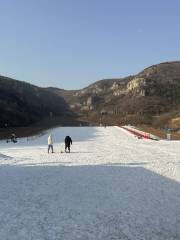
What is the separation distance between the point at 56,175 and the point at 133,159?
8.63 metres

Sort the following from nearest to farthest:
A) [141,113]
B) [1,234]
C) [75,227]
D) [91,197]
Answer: [1,234], [75,227], [91,197], [141,113]

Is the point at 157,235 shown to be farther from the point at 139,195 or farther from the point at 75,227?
the point at 139,195

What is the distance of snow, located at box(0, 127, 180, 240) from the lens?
11530 mm

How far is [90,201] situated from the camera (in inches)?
599

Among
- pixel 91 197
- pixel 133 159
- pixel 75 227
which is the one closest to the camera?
pixel 75 227

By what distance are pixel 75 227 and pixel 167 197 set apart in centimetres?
525

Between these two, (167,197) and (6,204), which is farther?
(167,197)

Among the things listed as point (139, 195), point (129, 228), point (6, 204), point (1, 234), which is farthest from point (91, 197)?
point (1, 234)

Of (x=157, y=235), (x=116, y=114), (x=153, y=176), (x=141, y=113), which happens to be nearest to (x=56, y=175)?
(x=153, y=176)

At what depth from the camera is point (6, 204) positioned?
572 inches

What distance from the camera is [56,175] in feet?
69.8

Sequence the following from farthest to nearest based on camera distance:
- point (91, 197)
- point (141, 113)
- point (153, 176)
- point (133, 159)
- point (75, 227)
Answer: point (141, 113) → point (133, 159) → point (153, 176) → point (91, 197) → point (75, 227)

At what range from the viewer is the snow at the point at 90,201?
11.5 m

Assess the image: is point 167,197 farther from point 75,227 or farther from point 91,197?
point 75,227
